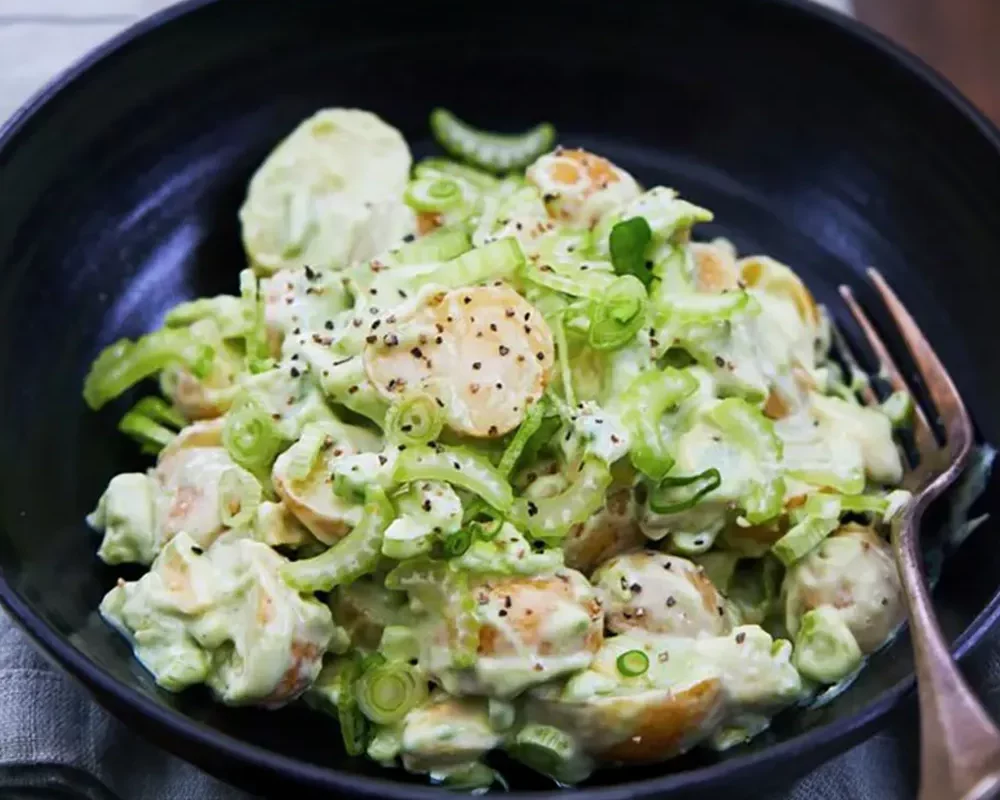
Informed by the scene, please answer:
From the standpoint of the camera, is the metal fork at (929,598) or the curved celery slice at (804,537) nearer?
the metal fork at (929,598)

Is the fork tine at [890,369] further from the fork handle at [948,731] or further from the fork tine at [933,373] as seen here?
the fork handle at [948,731]

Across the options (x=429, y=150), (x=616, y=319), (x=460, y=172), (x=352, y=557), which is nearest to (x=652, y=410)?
(x=616, y=319)

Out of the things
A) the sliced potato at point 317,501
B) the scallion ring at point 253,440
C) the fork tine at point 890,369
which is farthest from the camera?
the fork tine at point 890,369

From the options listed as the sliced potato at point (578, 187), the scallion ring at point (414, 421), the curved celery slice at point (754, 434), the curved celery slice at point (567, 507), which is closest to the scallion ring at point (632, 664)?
the curved celery slice at point (567, 507)

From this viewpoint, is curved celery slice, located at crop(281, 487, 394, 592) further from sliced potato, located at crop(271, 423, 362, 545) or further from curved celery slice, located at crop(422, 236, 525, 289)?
curved celery slice, located at crop(422, 236, 525, 289)

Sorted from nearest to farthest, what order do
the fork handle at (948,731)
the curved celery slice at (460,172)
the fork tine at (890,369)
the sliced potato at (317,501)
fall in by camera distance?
the fork handle at (948,731), the sliced potato at (317,501), the fork tine at (890,369), the curved celery slice at (460,172)

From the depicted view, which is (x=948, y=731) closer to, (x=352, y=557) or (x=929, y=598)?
(x=929, y=598)

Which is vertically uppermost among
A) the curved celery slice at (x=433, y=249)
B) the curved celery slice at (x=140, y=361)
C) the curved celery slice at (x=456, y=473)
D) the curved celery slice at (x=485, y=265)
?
the curved celery slice at (x=485, y=265)

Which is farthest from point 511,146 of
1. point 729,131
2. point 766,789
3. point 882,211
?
point 766,789

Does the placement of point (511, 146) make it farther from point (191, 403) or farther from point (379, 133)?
point (191, 403)
